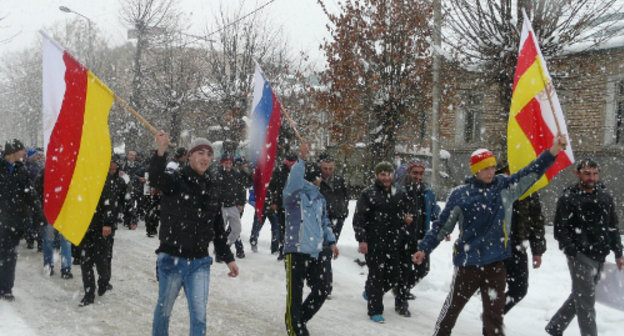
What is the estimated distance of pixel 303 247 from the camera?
526 centimetres

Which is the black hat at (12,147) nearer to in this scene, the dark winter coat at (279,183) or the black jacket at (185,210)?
the black jacket at (185,210)

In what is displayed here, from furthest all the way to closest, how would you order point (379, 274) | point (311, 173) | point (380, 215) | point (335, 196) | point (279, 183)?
1. point (279, 183)
2. point (335, 196)
3. point (380, 215)
4. point (379, 274)
5. point (311, 173)

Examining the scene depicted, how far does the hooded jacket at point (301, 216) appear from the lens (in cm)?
529

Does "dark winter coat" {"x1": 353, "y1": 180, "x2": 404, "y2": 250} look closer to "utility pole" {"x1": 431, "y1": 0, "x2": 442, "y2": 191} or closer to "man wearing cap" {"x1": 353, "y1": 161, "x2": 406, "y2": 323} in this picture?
"man wearing cap" {"x1": 353, "y1": 161, "x2": 406, "y2": 323}

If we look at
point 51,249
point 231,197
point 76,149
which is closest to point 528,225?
point 76,149

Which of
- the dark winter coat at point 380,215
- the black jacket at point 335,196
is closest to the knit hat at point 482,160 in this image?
the dark winter coat at point 380,215

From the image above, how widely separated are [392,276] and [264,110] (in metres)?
2.75

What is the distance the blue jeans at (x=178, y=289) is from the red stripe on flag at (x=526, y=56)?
136 inches

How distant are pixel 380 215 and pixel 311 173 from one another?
4.42 feet

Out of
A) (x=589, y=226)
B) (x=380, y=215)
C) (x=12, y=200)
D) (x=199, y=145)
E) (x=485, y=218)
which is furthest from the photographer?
(x=12, y=200)

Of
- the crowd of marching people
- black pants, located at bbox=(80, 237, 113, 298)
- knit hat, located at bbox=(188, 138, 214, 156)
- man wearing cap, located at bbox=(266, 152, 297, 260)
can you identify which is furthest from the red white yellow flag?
black pants, located at bbox=(80, 237, 113, 298)

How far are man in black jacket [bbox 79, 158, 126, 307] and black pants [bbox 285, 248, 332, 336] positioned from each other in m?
2.73

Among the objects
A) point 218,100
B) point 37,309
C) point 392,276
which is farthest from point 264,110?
point 218,100

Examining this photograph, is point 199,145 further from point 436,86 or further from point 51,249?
point 436,86
